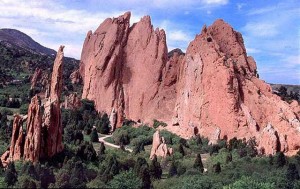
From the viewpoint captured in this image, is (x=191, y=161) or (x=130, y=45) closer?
(x=191, y=161)

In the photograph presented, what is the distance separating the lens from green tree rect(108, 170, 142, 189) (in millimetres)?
26109

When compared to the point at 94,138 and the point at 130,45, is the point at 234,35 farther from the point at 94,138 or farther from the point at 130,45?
the point at 94,138

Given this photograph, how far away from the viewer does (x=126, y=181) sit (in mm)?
27188

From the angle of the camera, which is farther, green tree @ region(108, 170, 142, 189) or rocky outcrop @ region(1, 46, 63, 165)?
rocky outcrop @ region(1, 46, 63, 165)

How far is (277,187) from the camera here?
3042cm

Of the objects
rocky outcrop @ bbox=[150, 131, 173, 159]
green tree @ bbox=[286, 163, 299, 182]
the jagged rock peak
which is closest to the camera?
green tree @ bbox=[286, 163, 299, 182]

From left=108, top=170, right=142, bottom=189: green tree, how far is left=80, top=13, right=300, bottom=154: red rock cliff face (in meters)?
16.7

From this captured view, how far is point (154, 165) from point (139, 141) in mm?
13441

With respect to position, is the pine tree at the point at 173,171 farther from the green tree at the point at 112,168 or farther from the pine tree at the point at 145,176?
the green tree at the point at 112,168

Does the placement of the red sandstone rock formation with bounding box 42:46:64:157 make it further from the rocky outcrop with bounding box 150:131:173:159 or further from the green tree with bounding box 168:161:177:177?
the rocky outcrop with bounding box 150:131:173:159

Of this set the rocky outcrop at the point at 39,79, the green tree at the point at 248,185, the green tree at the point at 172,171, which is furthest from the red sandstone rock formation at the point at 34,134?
the rocky outcrop at the point at 39,79

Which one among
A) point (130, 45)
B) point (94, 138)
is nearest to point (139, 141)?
point (94, 138)

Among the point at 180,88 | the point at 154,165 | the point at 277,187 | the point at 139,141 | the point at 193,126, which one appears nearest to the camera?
the point at 277,187

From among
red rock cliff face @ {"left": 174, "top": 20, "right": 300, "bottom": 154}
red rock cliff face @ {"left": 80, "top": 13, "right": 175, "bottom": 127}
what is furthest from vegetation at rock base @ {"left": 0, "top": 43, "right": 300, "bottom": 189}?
red rock cliff face @ {"left": 80, "top": 13, "right": 175, "bottom": 127}
